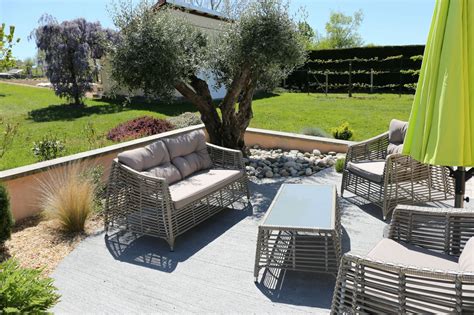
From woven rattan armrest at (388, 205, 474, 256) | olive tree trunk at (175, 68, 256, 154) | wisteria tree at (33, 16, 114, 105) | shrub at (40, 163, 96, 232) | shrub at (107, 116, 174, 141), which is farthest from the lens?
wisteria tree at (33, 16, 114, 105)

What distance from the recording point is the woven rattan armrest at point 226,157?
523cm

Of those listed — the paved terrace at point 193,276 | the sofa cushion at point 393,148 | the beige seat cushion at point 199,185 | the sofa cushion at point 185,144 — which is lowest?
the paved terrace at point 193,276

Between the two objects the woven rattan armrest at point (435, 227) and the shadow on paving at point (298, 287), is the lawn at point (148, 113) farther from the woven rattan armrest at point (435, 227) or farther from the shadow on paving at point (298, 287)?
the woven rattan armrest at point (435, 227)

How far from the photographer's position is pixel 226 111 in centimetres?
689

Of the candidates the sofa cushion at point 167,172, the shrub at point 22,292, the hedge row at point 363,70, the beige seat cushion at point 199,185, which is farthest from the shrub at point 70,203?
the hedge row at point 363,70

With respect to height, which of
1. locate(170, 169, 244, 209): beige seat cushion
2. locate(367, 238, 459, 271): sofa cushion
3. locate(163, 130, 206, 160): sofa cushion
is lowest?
locate(367, 238, 459, 271): sofa cushion

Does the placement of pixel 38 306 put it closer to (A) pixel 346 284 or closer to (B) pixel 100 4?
(A) pixel 346 284

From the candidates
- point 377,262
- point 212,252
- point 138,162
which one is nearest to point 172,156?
point 138,162

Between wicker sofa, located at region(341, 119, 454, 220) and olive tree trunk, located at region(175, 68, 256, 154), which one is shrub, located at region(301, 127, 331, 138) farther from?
wicker sofa, located at region(341, 119, 454, 220)

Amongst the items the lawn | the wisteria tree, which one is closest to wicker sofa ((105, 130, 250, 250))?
the lawn

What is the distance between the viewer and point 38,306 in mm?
2133

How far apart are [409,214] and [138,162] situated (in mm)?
2861

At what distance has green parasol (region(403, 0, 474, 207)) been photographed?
8.43 ft

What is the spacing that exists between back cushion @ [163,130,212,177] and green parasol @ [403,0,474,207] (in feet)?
9.99
